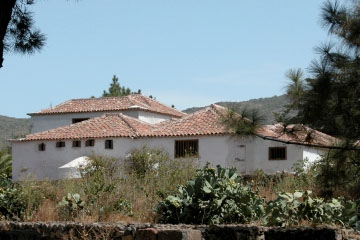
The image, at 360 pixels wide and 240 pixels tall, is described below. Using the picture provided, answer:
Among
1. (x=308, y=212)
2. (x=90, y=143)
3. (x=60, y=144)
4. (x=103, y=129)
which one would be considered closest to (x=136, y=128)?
(x=103, y=129)

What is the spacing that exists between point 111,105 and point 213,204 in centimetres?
3335

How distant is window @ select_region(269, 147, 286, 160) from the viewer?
34750 millimetres

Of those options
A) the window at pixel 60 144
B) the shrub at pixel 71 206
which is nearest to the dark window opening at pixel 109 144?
the window at pixel 60 144

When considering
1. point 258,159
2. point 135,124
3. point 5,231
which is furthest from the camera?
point 135,124

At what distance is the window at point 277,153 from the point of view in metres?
34.8

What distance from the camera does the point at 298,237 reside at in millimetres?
11555

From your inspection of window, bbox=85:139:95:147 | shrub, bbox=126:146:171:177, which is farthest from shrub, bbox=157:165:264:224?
window, bbox=85:139:95:147

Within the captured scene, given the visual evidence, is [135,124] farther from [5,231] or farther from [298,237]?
[298,237]

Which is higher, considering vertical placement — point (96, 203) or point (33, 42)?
point (33, 42)

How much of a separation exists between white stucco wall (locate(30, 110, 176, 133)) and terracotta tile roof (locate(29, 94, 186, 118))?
279 mm

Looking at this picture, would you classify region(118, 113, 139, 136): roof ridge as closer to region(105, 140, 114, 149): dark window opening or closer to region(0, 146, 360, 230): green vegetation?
region(105, 140, 114, 149): dark window opening

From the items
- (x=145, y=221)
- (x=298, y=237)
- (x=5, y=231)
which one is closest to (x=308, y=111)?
(x=298, y=237)

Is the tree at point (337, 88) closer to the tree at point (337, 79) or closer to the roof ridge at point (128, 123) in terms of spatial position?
the tree at point (337, 79)

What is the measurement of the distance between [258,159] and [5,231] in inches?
899
